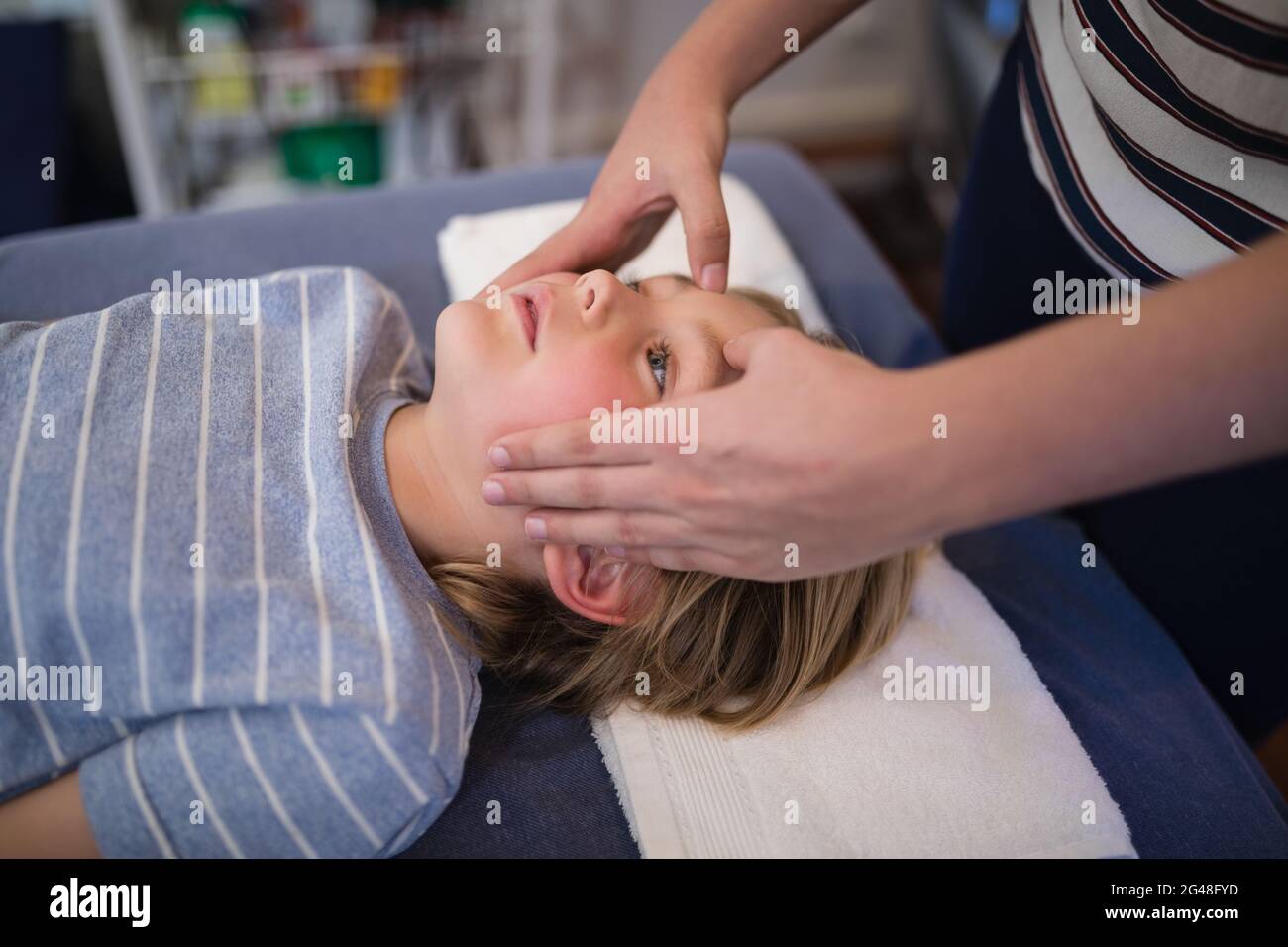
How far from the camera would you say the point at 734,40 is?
113cm

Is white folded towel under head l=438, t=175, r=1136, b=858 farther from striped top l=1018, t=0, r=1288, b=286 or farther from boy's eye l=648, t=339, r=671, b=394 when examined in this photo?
striped top l=1018, t=0, r=1288, b=286

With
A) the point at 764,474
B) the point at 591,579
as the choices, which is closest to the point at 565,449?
the point at 764,474

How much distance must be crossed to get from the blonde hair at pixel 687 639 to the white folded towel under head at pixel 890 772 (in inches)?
1.0

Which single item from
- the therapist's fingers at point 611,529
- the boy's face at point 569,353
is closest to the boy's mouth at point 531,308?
the boy's face at point 569,353

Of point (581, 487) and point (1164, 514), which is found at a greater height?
point (581, 487)

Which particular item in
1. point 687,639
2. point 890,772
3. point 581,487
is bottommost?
point 890,772

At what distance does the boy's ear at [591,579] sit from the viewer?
3.21 ft

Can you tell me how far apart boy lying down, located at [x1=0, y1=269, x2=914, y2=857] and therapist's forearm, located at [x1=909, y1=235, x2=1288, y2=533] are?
0.33 meters

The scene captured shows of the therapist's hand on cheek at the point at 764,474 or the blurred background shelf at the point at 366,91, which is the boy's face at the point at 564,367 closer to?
the therapist's hand on cheek at the point at 764,474

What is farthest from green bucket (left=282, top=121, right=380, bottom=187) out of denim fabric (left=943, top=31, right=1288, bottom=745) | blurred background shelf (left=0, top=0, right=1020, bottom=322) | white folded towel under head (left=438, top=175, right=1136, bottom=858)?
white folded towel under head (left=438, top=175, right=1136, bottom=858)

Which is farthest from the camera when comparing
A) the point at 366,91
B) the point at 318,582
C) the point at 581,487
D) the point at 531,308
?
the point at 366,91

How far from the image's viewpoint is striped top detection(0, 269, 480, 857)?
0.81m

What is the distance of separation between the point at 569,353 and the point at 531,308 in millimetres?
102

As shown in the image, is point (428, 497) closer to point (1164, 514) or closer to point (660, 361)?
point (660, 361)
